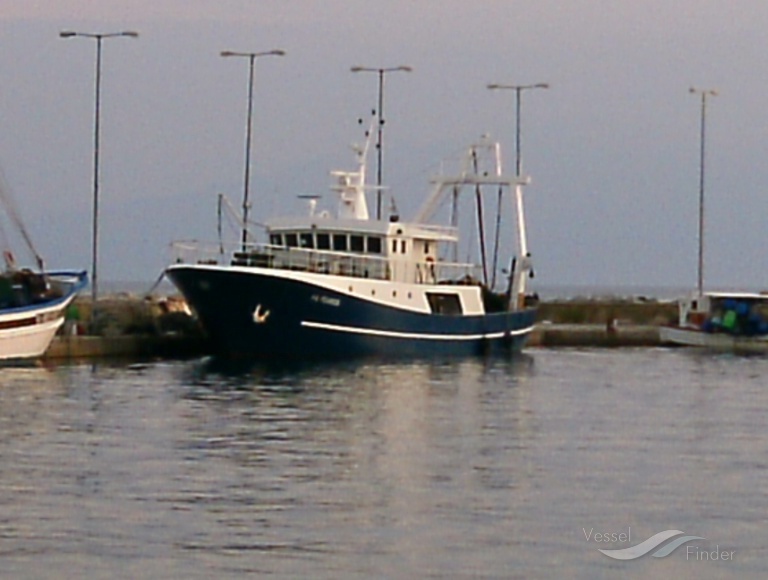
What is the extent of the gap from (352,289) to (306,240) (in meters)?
3.66

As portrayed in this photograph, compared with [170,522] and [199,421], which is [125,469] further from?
[199,421]

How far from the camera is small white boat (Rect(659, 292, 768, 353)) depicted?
74.9 metres

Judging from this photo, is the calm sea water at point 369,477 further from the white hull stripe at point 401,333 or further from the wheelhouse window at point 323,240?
the wheelhouse window at point 323,240

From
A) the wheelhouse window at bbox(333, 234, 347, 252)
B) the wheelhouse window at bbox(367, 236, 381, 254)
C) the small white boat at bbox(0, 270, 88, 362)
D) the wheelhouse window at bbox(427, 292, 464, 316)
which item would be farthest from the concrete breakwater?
the wheelhouse window at bbox(427, 292, 464, 316)

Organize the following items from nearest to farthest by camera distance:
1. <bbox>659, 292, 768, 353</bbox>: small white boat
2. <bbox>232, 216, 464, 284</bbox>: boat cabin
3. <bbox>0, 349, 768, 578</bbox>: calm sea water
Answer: <bbox>0, 349, 768, 578</bbox>: calm sea water, <bbox>232, 216, 464, 284</bbox>: boat cabin, <bbox>659, 292, 768, 353</bbox>: small white boat

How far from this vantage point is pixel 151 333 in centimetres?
6297

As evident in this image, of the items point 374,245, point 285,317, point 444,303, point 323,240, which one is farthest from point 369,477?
point 444,303

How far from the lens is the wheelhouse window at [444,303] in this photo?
6247cm

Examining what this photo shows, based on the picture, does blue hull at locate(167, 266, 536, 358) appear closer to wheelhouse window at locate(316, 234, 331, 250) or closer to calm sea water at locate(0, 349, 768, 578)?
wheelhouse window at locate(316, 234, 331, 250)

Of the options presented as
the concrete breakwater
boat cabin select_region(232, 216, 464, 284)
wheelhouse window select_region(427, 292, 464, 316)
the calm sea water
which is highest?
boat cabin select_region(232, 216, 464, 284)

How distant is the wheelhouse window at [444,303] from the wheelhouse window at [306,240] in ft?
13.3

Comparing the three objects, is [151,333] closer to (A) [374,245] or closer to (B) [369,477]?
(A) [374,245]

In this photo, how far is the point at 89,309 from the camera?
69.0 metres

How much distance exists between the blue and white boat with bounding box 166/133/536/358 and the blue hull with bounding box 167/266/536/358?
28mm
